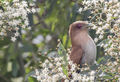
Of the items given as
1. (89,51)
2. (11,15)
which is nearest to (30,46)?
(89,51)

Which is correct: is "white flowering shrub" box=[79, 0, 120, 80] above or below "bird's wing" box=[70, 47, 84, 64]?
above

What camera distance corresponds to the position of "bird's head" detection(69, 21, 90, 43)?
405 centimetres

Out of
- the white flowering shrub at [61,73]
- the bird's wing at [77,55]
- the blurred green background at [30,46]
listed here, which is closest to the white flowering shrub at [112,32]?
the white flowering shrub at [61,73]

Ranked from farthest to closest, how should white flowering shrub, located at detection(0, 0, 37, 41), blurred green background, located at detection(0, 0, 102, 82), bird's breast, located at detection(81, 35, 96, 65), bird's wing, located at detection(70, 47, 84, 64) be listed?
blurred green background, located at detection(0, 0, 102, 82) < bird's wing, located at detection(70, 47, 84, 64) < bird's breast, located at detection(81, 35, 96, 65) < white flowering shrub, located at detection(0, 0, 37, 41)

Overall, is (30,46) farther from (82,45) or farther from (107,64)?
(107,64)

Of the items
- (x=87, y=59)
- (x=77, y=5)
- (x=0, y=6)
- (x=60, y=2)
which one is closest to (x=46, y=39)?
(x=60, y=2)

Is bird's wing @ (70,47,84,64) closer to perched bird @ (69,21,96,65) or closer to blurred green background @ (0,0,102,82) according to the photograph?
perched bird @ (69,21,96,65)

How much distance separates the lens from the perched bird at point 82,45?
156 inches

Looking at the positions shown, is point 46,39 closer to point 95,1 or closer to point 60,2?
point 60,2

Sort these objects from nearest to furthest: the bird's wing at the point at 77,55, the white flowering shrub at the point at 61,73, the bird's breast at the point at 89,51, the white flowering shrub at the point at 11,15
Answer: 1. the white flowering shrub at the point at 61,73
2. the white flowering shrub at the point at 11,15
3. the bird's breast at the point at 89,51
4. the bird's wing at the point at 77,55

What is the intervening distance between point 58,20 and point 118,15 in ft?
10.4

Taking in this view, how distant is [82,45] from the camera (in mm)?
4090

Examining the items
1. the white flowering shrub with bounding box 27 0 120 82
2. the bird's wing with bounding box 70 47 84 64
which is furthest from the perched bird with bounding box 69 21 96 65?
the white flowering shrub with bounding box 27 0 120 82

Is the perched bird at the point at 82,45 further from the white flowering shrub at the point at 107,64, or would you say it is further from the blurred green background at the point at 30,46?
the blurred green background at the point at 30,46
